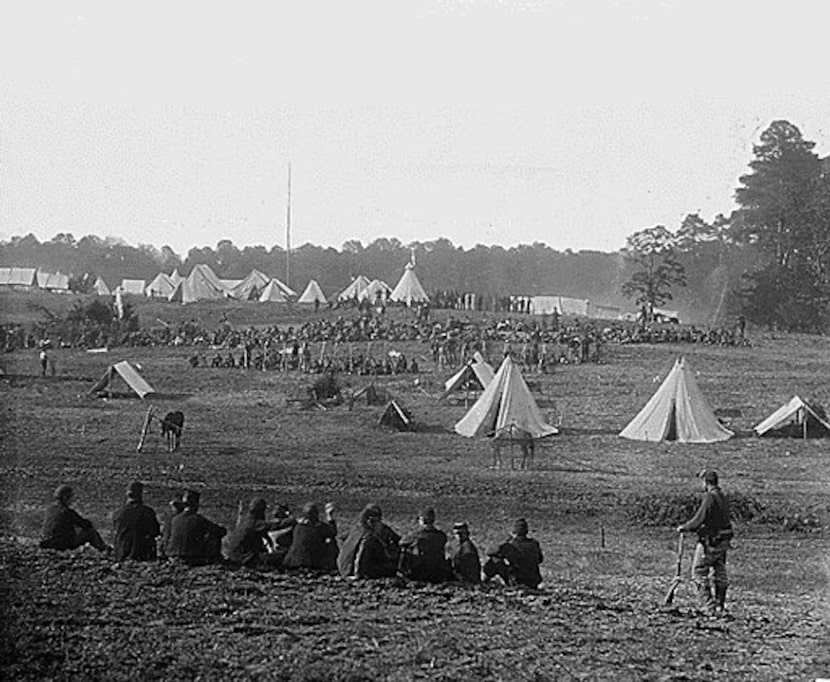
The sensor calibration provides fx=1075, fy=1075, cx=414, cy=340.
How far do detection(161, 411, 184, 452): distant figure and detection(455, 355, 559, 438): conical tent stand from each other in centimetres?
243

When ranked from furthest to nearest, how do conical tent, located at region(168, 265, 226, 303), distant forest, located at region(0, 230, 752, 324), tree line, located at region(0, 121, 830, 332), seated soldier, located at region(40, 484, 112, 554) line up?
1. conical tent, located at region(168, 265, 226, 303)
2. distant forest, located at region(0, 230, 752, 324)
3. tree line, located at region(0, 121, 830, 332)
4. seated soldier, located at region(40, 484, 112, 554)

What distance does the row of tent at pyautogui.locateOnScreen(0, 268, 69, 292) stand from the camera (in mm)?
9289

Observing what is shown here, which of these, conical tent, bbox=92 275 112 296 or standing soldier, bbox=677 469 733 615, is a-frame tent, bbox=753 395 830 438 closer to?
standing soldier, bbox=677 469 733 615

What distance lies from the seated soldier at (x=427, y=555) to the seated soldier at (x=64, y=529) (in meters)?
2.21

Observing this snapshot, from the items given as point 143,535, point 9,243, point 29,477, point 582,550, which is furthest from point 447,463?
point 9,243

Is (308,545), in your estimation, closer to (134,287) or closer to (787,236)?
(134,287)

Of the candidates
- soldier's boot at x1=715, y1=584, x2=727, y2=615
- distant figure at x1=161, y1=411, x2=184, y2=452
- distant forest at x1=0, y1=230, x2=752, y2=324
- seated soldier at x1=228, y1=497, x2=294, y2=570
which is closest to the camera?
soldier's boot at x1=715, y1=584, x2=727, y2=615

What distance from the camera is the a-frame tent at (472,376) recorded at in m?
10.2

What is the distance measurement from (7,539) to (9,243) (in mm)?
2593

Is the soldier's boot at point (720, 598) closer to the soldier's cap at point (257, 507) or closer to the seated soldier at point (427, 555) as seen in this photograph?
the seated soldier at point (427, 555)

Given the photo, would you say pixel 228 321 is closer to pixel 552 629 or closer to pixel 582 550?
pixel 582 550

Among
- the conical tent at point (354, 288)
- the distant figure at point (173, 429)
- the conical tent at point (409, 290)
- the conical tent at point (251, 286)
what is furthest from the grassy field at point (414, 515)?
the conical tent at point (354, 288)

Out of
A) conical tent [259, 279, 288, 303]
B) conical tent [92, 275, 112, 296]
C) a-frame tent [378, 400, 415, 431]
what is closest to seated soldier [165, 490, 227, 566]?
a-frame tent [378, 400, 415, 431]

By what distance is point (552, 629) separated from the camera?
705 centimetres
